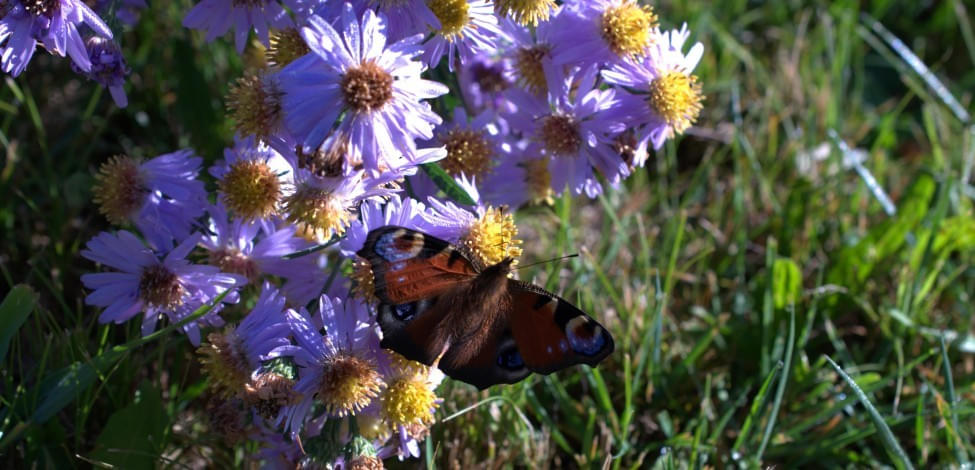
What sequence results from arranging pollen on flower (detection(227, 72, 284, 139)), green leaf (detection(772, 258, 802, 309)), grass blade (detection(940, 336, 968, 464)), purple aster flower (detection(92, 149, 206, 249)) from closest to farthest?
pollen on flower (detection(227, 72, 284, 139)) < purple aster flower (detection(92, 149, 206, 249)) < grass blade (detection(940, 336, 968, 464)) < green leaf (detection(772, 258, 802, 309))

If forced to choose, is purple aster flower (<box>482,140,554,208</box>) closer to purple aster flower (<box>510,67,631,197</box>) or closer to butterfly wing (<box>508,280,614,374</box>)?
purple aster flower (<box>510,67,631,197</box>)

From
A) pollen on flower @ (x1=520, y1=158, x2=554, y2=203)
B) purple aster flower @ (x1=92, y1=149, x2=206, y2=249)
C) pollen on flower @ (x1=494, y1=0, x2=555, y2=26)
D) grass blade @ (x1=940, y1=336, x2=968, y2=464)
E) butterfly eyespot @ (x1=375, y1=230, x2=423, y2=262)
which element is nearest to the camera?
butterfly eyespot @ (x1=375, y1=230, x2=423, y2=262)

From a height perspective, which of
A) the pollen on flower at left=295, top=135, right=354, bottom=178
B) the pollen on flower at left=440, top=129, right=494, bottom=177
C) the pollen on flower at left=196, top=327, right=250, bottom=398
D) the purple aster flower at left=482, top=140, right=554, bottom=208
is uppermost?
the pollen on flower at left=295, top=135, right=354, bottom=178

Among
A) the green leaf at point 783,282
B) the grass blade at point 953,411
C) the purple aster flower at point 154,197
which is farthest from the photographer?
the green leaf at point 783,282

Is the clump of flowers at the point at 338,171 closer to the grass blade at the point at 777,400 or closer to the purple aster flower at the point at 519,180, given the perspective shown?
the purple aster flower at the point at 519,180

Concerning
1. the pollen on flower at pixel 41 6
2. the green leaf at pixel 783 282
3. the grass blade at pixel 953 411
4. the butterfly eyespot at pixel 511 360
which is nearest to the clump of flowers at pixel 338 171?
the pollen on flower at pixel 41 6

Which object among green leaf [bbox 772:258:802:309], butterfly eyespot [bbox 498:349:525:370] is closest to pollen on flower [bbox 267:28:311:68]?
butterfly eyespot [bbox 498:349:525:370]

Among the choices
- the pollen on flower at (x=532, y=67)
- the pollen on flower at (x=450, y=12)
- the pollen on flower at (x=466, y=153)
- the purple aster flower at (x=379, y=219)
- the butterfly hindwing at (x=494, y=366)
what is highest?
the pollen on flower at (x=450, y=12)
